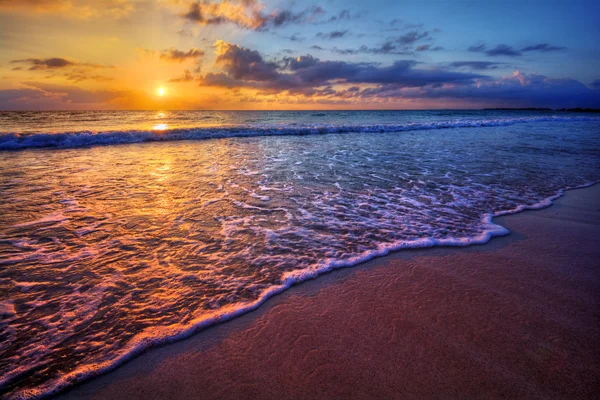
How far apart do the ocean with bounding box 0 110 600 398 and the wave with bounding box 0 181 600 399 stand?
0.01 metres

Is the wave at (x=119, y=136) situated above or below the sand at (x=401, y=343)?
above

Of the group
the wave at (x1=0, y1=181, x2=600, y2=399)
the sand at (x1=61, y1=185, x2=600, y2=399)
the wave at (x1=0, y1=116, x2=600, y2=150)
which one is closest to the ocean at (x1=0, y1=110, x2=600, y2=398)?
the wave at (x1=0, y1=181, x2=600, y2=399)

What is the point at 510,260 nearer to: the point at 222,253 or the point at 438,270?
the point at 438,270

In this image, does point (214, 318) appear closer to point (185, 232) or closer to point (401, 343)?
point (401, 343)

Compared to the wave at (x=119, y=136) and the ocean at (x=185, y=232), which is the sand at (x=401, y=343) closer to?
the ocean at (x=185, y=232)

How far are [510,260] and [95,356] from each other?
4420 millimetres

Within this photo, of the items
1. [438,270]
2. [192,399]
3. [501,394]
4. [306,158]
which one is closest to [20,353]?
[192,399]

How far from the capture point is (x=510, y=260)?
3.56 metres

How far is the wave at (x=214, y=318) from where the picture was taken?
6.45 feet

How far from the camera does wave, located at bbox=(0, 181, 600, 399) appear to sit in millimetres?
1967

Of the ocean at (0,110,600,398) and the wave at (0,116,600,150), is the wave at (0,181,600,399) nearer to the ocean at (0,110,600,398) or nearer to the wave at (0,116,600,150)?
the ocean at (0,110,600,398)

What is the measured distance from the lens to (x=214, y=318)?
2.54 metres

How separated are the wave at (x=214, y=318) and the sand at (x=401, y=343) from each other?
0.23ft

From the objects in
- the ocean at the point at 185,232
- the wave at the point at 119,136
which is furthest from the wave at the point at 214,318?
the wave at the point at 119,136
